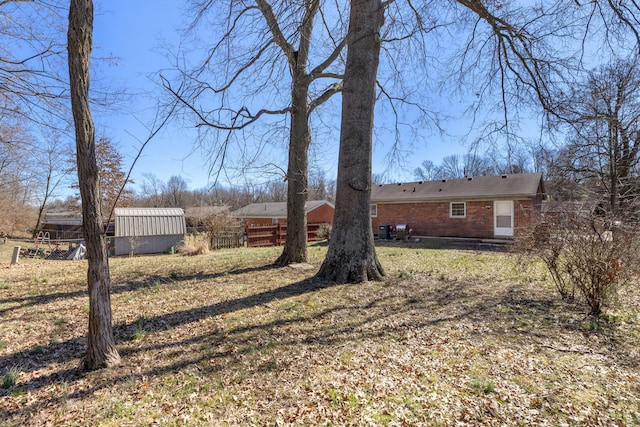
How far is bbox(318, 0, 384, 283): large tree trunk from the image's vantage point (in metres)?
6.09

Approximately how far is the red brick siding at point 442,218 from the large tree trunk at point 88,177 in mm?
16615

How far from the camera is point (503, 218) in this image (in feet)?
52.6

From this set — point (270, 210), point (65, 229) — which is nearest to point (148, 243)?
point (270, 210)

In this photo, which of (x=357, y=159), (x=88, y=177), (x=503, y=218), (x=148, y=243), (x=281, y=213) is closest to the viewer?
(x=88, y=177)

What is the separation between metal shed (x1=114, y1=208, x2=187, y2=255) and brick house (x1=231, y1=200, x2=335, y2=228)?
24.4 ft

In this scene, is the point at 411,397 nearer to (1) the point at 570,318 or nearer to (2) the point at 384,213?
(1) the point at 570,318

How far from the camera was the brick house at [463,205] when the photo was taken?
1567 centimetres

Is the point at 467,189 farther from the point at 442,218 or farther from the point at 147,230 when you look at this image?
the point at 147,230

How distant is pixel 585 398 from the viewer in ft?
8.32

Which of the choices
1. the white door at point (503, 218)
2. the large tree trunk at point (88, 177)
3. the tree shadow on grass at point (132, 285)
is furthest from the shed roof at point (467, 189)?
the large tree trunk at point (88, 177)

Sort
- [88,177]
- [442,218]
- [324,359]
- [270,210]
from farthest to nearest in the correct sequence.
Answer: [270,210] → [442,218] → [324,359] → [88,177]

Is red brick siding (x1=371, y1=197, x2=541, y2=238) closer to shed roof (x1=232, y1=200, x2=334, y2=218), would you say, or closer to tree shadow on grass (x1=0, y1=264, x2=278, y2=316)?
shed roof (x1=232, y1=200, x2=334, y2=218)

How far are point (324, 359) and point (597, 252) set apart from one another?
13.5 feet

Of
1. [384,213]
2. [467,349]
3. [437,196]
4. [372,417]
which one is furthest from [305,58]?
[384,213]
